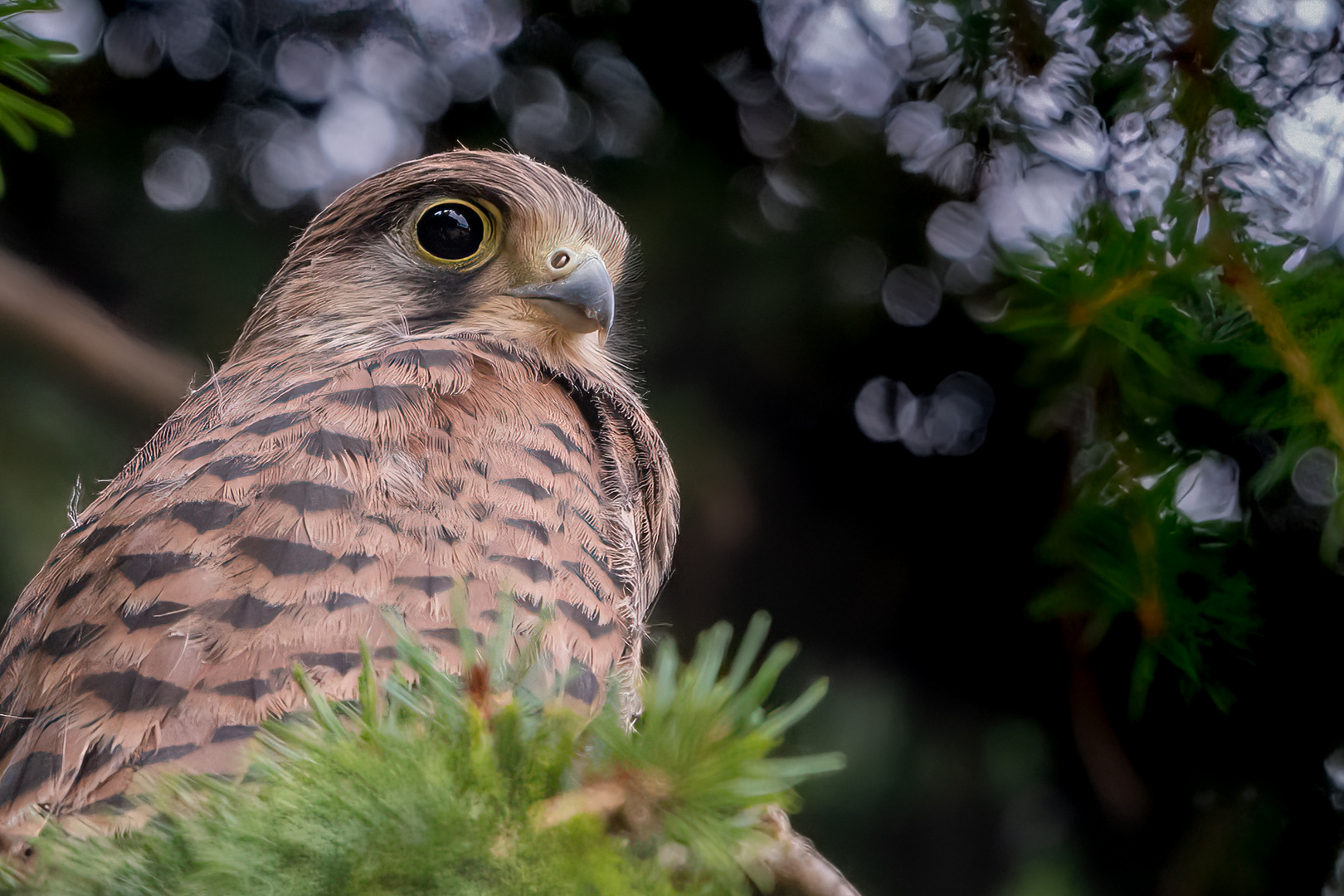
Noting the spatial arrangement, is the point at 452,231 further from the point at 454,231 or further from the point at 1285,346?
the point at 1285,346

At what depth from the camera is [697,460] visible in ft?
10.1

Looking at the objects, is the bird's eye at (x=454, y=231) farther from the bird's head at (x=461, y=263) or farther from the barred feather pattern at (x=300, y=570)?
the barred feather pattern at (x=300, y=570)

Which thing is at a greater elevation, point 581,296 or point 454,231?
point 454,231

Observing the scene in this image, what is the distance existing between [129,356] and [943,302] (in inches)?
90.8

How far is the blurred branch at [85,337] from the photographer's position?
2500 mm

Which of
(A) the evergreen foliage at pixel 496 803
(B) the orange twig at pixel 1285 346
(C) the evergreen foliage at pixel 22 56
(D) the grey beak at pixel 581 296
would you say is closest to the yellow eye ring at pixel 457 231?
(D) the grey beak at pixel 581 296

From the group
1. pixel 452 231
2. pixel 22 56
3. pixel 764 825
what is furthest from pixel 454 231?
pixel 764 825

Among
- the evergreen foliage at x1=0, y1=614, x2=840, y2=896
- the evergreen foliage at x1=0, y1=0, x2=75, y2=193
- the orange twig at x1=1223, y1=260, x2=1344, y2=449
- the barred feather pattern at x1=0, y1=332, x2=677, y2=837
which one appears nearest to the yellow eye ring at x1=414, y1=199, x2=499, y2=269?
the barred feather pattern at x1=0, y1=332, x2=677, y2=837

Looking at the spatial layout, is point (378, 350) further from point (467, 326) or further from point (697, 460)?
point (697, 460)

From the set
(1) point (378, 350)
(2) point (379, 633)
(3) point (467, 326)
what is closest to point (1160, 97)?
(3) point (467, 326)

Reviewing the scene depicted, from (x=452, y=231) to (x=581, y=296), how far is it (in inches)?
16.0

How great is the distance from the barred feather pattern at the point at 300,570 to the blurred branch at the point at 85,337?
30.2 inches

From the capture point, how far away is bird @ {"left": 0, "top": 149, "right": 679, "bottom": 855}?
4.12 feet

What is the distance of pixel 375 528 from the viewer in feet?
4.78
